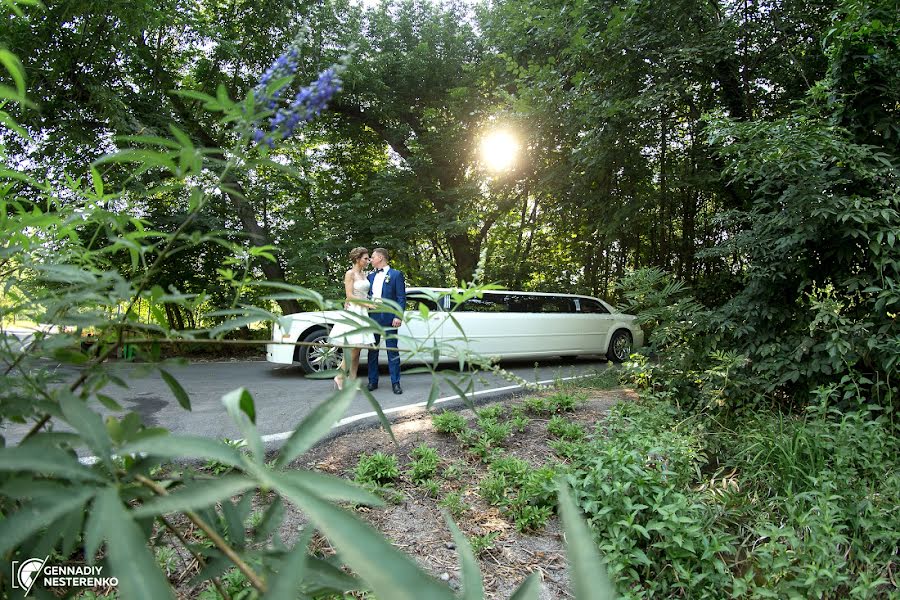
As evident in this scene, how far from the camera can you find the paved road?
3.99m

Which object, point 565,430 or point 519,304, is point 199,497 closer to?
point 565,430

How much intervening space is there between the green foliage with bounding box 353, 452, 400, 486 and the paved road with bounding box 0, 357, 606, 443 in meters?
0.46

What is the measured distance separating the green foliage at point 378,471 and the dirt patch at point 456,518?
0.08m

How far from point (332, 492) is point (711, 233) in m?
10.6

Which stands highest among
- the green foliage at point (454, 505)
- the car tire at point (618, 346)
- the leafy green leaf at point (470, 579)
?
the leafy green leaf at point (470, 579)

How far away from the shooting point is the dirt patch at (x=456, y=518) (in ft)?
7.22

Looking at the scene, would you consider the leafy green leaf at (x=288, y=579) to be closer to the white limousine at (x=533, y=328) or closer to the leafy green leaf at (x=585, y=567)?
the leafy green leaf at (x=585, y=567)

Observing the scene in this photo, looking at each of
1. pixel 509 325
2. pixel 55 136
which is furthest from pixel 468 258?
pixel 55 136

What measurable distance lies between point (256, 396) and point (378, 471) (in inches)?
116

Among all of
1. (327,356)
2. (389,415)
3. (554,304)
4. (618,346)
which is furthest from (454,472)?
(618,346)

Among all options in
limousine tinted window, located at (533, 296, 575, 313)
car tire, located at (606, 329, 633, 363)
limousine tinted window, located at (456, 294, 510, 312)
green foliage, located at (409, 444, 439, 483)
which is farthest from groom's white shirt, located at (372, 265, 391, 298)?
car tire, located at (606, 329, 633, 363)

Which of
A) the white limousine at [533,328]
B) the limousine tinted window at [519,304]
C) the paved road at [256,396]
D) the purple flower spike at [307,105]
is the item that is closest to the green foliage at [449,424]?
the paved road at [256,396]

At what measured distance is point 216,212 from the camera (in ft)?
28.0

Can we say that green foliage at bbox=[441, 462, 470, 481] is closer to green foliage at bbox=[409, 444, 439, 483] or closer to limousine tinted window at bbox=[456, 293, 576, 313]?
green foliage at bbox=[409, 444, 439, 483]
